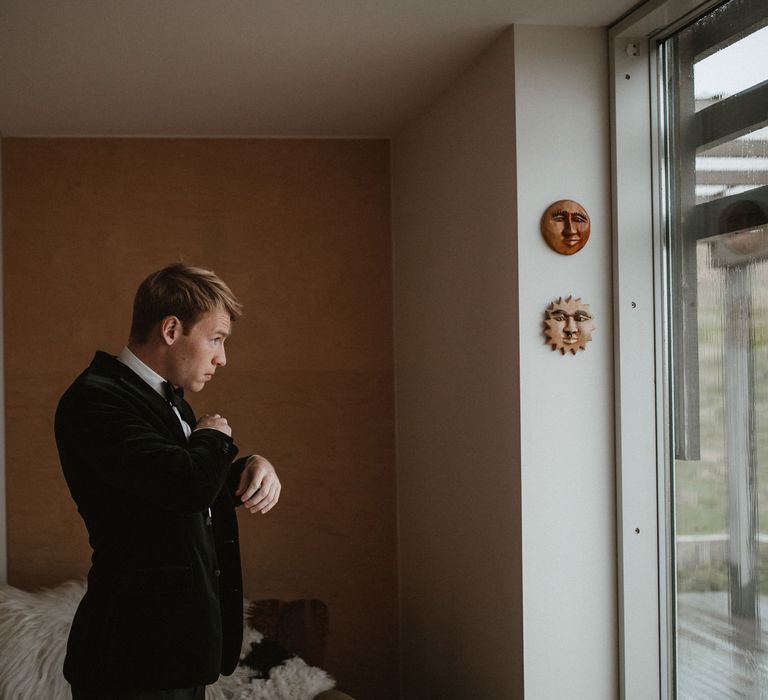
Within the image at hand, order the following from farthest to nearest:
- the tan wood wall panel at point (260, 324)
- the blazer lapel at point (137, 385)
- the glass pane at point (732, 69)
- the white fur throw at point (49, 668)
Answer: the tan wood wall panel at point (260, 324) < the white fur throw at point (49, 668) < the glass pane at point (732, 69) < the blazer lapel at point (137, 385)

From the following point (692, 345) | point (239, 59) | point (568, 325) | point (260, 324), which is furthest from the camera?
point (260, 324)

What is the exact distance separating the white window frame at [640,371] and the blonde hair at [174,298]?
1.13 meters

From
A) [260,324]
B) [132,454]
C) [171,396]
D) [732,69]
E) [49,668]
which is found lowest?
[49,668]

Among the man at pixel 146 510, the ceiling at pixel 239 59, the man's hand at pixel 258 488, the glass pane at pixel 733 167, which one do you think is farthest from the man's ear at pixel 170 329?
the glass pane at pixel 733 167

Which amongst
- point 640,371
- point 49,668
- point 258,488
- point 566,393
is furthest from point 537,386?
point 49,668

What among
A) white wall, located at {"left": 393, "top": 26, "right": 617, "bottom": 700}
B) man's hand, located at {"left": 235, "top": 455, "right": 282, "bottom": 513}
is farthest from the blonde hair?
white wall, located at {"left": 393, "top": 26, "right": 617, "bottom": 700}

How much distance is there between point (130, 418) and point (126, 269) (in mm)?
1926

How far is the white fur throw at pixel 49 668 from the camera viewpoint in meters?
2.70

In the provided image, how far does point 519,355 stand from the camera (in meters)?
2.38

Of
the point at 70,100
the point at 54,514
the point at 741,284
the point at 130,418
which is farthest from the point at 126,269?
the point at 741,284

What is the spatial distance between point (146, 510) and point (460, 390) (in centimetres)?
136

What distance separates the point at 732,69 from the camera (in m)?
2.10

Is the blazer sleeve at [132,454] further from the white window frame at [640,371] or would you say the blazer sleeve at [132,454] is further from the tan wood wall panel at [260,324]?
the tan wood wall panel at [260,324]

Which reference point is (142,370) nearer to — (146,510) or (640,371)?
(146,510)
